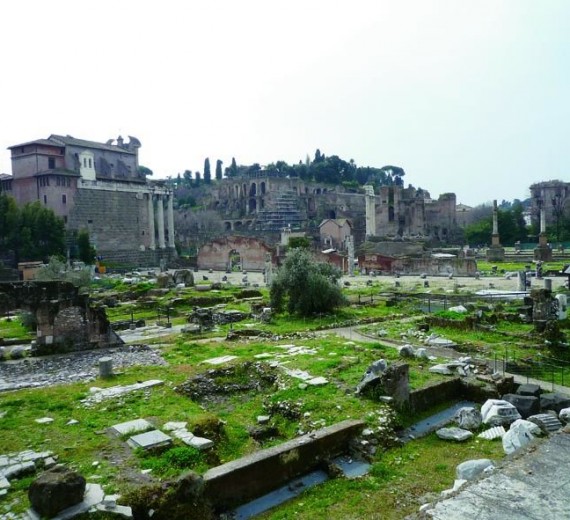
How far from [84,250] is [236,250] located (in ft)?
53.9

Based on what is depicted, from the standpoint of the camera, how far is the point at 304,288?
23531 mm

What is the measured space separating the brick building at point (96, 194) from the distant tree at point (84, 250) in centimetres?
478

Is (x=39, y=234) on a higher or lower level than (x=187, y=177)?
lower

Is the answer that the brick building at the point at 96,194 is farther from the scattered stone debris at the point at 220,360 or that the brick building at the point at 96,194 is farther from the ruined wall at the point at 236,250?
the scattered stone debris at the point at 220,360

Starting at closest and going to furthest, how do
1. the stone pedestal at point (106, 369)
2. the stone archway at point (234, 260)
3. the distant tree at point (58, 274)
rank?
1. the stone pedestal at point (106, 369)
2. the distant tree at point (58, 274)
3. the stone archway at point (234, 260)

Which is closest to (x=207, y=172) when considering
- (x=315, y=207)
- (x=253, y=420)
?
(x=315, y=207)

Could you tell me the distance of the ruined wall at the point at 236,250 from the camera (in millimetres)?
56750

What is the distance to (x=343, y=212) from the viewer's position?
91.7 metres

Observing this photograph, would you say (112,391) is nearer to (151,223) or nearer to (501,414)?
(501,414)

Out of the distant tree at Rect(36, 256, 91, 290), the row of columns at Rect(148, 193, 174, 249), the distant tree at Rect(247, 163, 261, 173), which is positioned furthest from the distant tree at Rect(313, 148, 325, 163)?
the distant tree at Rect(36, 256, 91, 290)

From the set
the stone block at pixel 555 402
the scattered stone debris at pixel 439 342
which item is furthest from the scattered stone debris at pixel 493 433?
the scattered stone debris at pixel 439 342

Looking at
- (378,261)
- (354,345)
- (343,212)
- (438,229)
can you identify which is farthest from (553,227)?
(354,345)

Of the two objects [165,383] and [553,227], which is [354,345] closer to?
[165,383]

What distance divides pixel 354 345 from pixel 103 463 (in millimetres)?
9413
